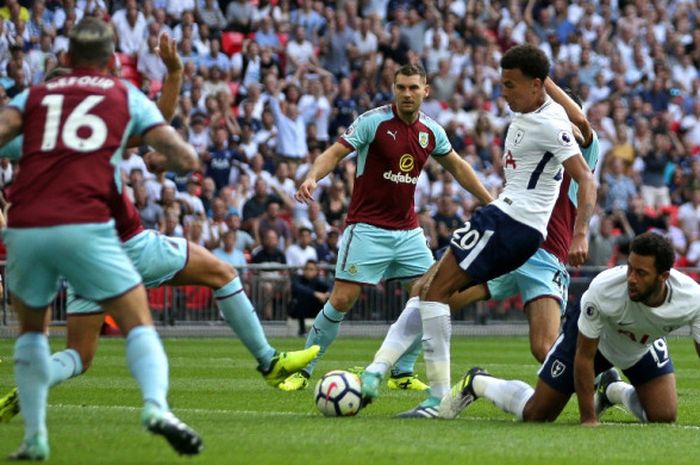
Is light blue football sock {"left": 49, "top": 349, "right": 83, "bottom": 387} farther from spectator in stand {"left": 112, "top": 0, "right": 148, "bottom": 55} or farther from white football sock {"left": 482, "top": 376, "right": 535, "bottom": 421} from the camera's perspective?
spectator in stand {"left": 112, "top": 0, "right": 148, "bottom": 55}

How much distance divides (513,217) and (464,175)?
290cm

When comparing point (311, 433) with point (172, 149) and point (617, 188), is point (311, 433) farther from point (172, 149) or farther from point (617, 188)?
point (617, 188)

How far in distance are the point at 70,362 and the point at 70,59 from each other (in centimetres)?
250

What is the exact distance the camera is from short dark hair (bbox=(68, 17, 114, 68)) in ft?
→ 26.4

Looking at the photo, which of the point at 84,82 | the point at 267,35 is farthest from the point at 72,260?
the point at 267,35

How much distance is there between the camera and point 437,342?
10.6 m

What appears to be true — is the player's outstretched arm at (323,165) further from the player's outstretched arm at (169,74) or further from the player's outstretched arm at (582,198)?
the player's outstretched arm at (582,198)

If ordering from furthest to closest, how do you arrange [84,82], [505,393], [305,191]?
[305,191] < [505,393] < [84,82]

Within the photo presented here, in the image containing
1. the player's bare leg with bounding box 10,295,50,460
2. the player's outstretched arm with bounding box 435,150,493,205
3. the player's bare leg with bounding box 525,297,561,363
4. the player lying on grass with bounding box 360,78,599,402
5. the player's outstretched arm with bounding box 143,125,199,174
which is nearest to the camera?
the player's bare leg with bounding box 10,295,50,460

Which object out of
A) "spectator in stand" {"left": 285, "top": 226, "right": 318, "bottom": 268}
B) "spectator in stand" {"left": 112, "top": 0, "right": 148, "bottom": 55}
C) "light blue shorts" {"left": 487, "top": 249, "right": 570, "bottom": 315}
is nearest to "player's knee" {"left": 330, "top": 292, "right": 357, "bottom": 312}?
"light blue shorts" {"left": 487, "top": 249, "right": 570, "bottom": 315}

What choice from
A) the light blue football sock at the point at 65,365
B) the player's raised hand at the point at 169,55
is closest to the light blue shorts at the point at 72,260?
the light blue football sock at the point at 65,365

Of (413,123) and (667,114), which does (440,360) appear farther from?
(667,114)

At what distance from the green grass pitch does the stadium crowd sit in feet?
32.5

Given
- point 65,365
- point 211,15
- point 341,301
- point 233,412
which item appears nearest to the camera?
point 65,365
